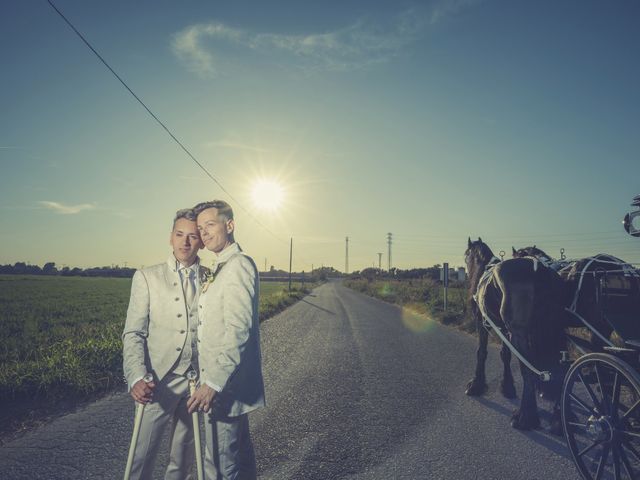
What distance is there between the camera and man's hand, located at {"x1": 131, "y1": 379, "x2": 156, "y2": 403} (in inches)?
75.3

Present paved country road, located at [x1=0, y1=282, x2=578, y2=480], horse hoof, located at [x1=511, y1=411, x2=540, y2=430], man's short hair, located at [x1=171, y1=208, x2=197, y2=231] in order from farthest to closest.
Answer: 1. horse hoof, located at [x1=511, y1=411, x2=540, y2=430]
2. paved country road, located at [x1=0, y1=282, x2=578, y2=480]
3. man's short hair, located at [x1=171, y1=208, x2=197, y2=231]

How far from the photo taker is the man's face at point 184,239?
2.16 meters

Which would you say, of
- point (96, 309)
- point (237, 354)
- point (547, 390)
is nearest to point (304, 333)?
point (547, 390)

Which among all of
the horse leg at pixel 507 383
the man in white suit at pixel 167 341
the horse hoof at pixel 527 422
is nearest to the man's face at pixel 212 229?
the man in white suit at pixel 167 341

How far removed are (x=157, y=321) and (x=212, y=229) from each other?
630 mm

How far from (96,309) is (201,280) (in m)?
20.5

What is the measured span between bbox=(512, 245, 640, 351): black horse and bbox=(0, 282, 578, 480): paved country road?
1.28m

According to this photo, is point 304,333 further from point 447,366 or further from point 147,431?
point 147,431

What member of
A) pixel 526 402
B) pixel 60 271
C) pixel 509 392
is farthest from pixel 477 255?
pixel 60 271

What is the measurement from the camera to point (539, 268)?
419 cm

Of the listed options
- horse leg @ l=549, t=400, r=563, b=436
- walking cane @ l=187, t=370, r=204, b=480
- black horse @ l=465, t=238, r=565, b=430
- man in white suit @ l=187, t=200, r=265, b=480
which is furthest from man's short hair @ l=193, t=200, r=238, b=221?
horse leg @ l=549, t=400, r=563, b=436

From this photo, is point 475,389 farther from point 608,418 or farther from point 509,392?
point 608,418

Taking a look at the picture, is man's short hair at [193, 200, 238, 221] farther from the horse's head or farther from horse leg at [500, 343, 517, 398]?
the horse's head

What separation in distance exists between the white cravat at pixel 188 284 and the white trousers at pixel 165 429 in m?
0.44
